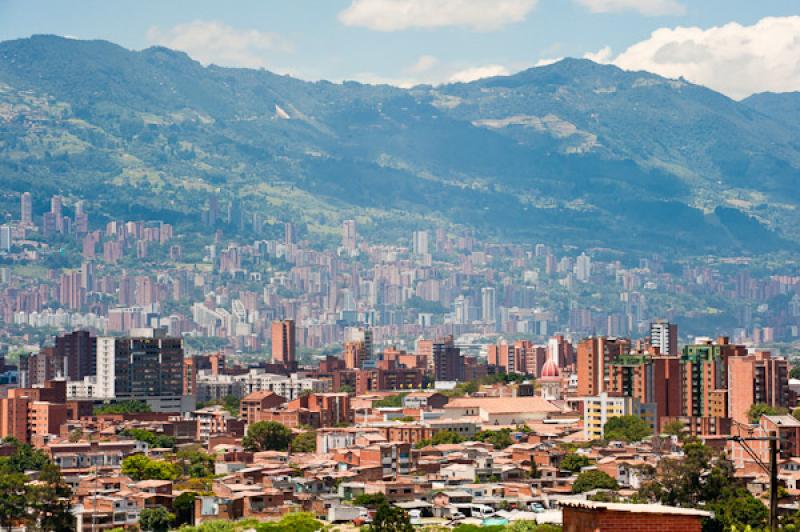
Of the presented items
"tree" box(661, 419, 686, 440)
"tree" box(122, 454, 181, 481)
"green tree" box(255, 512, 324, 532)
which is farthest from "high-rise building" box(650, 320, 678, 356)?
"green tree" box(255, 512, 324, 532)

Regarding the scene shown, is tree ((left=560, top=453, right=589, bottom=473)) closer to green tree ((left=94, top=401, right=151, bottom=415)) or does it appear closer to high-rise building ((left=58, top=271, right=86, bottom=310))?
green tree ((left=94, top=401, right=151, bottom=415))

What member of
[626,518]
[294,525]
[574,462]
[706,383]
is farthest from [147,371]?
[626,518]

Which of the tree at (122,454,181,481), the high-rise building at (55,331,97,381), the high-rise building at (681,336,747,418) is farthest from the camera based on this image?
the high-rise building at (55,331,97,381)

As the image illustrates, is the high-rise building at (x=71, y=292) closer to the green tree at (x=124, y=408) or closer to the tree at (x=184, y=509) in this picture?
the green tree at (x=124, y=408)

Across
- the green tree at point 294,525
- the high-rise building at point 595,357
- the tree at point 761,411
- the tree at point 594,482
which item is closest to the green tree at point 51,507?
the green tree at point 294,525

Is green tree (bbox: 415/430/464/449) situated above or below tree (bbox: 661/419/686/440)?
below
